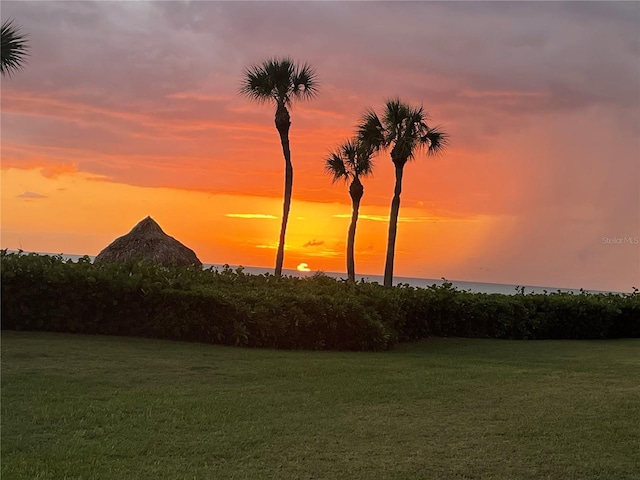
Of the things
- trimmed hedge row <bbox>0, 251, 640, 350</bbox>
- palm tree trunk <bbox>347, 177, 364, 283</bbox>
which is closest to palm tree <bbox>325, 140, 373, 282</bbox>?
palm tree trunk <bbox>347, 177, 364, 283</bbox>

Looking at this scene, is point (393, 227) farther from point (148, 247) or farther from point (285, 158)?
point (148, 247)

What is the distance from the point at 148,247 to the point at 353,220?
1300 cm

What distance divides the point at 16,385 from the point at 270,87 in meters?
17.3

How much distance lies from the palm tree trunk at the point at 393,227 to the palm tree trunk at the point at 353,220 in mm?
3659

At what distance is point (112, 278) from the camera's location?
388 inches

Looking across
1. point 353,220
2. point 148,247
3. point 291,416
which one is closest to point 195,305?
point 291,416

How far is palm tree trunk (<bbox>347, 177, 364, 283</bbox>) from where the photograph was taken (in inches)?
1072

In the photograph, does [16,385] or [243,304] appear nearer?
[16,385]

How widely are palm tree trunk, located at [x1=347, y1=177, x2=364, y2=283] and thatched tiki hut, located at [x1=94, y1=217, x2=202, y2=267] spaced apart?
38.4 ft

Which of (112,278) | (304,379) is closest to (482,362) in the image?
(304,379)

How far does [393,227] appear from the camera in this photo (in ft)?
76.8

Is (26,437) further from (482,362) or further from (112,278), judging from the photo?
(482,362)

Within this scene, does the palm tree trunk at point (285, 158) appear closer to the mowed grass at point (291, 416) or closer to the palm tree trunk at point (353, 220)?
the palm tree trunk at point (353, 220)

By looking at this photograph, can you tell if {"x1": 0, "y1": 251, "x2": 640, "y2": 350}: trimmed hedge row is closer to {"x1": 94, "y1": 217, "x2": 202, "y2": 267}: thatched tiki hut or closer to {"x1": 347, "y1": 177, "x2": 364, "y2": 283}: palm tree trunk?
{"x1": 94, "y1": 217, "x2": 202, "y2": 267}: thatched tiki hut
